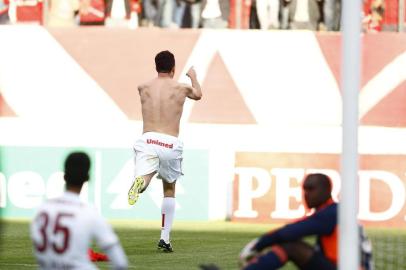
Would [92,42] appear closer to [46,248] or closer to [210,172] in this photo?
[210,172]

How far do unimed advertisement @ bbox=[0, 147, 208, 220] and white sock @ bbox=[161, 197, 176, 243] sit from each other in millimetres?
4876

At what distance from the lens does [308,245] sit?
27.4 feet

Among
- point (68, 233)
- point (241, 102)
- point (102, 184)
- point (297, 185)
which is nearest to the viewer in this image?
point (68, 233)

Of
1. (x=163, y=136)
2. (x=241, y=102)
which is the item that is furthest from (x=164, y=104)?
(x=241, y=102)

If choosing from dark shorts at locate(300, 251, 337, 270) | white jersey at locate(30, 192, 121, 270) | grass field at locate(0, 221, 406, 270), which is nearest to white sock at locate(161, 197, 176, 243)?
grass field at locate(0, 221, 406, 270)

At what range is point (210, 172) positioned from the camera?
18828 mm

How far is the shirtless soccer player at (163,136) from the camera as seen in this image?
1370cm

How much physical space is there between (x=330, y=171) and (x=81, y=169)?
11.5 metres

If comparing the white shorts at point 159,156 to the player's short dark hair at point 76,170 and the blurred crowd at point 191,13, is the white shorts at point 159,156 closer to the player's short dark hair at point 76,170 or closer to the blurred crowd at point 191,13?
the blurred crowd at point 191,13

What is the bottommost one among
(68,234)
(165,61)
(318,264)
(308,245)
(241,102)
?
(318,264)

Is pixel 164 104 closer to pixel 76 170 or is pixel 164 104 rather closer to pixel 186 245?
pixel 186 245

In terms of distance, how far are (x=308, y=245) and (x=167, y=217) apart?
5427 mm

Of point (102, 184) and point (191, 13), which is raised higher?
point (191, 13)

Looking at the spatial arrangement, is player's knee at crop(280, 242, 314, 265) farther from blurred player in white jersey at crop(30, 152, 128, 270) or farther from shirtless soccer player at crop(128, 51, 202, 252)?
shirtless soccer player at crop(128, 51, 202, 252)
